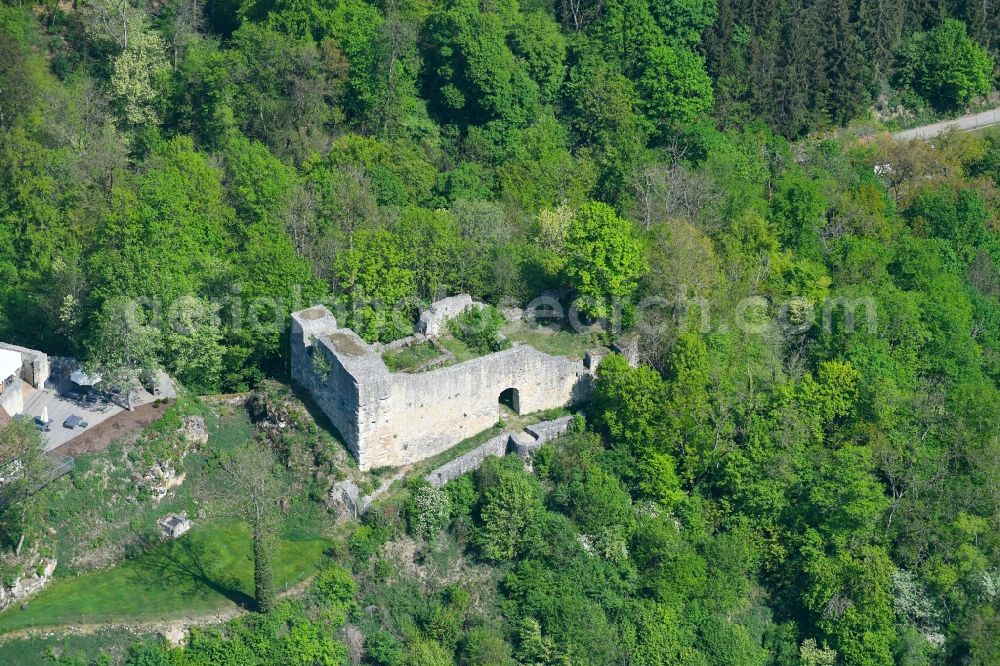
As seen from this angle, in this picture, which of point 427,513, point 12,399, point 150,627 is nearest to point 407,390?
point 427,513

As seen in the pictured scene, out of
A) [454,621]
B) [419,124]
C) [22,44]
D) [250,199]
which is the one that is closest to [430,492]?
[454,621]

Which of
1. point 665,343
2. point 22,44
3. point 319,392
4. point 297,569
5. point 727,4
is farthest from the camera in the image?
point 727,4

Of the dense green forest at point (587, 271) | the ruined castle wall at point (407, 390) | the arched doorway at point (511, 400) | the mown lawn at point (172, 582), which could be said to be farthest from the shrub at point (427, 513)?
the arched doorway at point (511, 400)

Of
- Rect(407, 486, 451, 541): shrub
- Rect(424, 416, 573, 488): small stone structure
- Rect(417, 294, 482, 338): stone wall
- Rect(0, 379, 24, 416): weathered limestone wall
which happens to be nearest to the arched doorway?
Rect(424, 416, 573, 488): small stone structure

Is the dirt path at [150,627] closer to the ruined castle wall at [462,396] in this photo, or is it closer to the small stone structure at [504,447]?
the ruined castle wall at [462,396]

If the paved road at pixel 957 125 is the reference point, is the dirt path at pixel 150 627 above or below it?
below

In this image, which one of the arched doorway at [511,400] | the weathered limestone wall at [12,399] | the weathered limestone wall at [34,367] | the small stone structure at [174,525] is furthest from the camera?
the arched doorway at [511,400]

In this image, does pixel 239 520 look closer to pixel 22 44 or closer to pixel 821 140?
pixel 22 44
